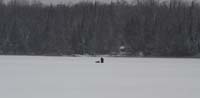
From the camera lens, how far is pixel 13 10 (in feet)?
244

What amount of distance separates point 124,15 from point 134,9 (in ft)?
9.80

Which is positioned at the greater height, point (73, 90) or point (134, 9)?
point (134, 9)

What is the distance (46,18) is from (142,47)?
74.8ft

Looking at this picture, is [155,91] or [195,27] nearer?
[155,91]

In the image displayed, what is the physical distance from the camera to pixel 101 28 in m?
69.7

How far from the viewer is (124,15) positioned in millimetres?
71375

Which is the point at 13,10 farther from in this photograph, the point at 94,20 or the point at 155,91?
the point at 155,91

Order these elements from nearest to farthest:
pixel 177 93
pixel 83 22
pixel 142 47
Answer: pixel 177 93 → pixel 142 47 → pixel 83 22

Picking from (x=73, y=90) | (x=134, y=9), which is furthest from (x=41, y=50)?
(x=73, y=90)

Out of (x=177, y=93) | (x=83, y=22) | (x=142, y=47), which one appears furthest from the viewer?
(x=83, y=22)

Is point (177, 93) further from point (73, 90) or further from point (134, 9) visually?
point (134, 9)

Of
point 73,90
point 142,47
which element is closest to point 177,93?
point 73,90

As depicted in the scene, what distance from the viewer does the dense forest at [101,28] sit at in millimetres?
61812

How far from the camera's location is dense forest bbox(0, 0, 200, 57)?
203ft
